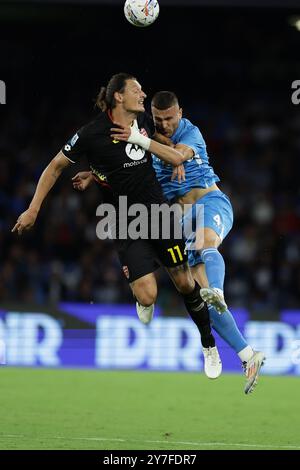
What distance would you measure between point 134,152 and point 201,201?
0.78 metres

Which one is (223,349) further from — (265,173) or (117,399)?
(265,173)

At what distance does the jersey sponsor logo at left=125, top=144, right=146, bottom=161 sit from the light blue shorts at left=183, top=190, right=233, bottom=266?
70 centimetres

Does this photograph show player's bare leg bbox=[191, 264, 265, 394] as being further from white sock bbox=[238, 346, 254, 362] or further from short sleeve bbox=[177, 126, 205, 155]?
short sleeve bbox=[177, 126, 205, 155]

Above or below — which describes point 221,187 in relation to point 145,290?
above

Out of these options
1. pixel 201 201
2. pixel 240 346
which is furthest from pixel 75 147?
pixel 240 346

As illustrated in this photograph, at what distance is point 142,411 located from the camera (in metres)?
11.3

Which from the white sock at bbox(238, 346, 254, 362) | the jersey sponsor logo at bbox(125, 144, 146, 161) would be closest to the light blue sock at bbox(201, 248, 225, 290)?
the white sock at bbox(238, 346, 254, 362)

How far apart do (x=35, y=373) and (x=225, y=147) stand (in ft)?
22.2

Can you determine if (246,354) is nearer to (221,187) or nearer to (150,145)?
(150,145)

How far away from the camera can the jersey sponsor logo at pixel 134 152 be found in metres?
8.94

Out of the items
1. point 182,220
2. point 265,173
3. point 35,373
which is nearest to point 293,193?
point 265,173

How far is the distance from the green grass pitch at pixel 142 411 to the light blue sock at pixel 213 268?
55.7 inches

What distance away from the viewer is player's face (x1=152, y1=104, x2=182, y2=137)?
8.97 metres

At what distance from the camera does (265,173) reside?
1916 centimetres
